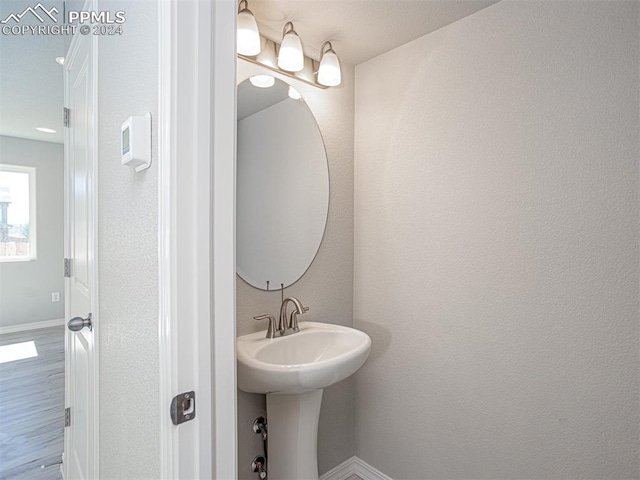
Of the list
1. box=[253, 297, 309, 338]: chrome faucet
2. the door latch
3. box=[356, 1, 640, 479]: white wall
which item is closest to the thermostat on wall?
the door latch

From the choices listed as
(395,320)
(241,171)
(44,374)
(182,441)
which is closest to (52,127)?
(44,374)

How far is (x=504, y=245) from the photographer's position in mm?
1471

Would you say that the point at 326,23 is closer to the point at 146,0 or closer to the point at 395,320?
the point at 146,0

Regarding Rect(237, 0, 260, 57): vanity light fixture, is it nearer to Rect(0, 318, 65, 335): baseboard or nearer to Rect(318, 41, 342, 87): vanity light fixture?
Rect(318, 41, 342, 87): vanity light fixture

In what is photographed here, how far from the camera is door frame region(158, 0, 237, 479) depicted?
70cm

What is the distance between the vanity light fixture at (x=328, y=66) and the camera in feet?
5.66

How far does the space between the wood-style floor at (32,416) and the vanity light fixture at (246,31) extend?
2.38 metres

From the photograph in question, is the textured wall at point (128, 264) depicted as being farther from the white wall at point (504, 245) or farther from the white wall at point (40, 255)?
the white wall at point (40, 255)

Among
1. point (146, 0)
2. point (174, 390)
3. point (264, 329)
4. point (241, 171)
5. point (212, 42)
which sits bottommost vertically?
point (264, 329)

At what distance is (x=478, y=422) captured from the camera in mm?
1545

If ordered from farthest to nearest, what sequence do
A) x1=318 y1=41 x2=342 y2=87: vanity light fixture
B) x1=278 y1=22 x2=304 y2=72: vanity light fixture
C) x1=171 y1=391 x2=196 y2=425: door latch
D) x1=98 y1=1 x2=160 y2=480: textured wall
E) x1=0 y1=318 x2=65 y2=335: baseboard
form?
x1=0 y1=318 x2=65 y2=335: baseboard < x1=318 y1=41 x2=342 y2=87: vanity light fixture < x1=278 y1=22 x2=304 y2=72: vanity light fixture < x1=98 y1=1 x2=160 y2=480: textured wall < x1=171 y1=391 x2=196 y2=425: door latch

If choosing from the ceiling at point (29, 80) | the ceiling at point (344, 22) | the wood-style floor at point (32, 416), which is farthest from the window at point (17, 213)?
the ceiling at point (344, 22)

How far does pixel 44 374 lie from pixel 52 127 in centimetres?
274

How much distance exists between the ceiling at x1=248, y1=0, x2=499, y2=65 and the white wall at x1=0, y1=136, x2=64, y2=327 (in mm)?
4773
